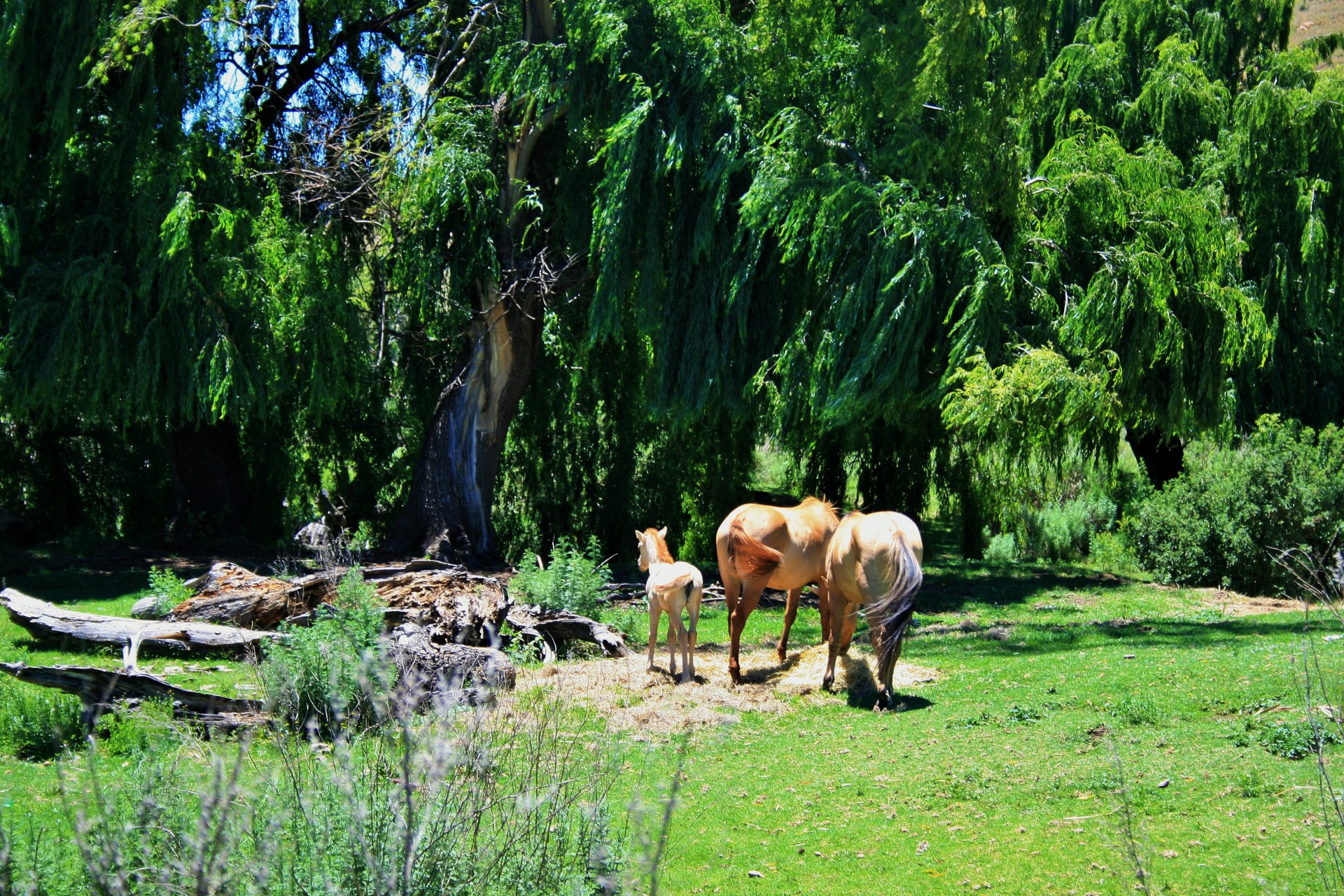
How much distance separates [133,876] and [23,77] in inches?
597

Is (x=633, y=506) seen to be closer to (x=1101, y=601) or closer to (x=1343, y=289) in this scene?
(x=1101, y=601)

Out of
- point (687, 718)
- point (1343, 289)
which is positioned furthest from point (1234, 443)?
point (687, 718)

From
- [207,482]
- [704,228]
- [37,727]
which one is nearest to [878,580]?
[37,727]

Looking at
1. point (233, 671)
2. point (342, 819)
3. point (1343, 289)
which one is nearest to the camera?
point (342, 819)

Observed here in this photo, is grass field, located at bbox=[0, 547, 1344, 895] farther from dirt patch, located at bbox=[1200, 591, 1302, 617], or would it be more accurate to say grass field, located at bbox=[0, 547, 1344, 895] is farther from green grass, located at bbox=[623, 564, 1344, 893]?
dirt patch, located at bbox=[1200, 591, 1302, 617]

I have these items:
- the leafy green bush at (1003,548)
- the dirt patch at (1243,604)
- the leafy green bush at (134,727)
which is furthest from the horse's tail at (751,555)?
the leafy green bush at (1003,548)

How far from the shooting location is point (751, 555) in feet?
36.3

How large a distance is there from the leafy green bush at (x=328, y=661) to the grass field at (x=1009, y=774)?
115cm

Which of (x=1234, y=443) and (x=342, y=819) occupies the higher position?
(x=1234, y=443)

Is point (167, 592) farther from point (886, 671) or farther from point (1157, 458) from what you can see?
point (1157, 458)

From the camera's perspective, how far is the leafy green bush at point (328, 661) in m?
7.25

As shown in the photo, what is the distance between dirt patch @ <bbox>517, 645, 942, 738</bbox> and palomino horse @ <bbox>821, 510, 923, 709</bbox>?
0.51 meters

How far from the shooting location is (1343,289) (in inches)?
802

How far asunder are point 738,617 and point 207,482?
13.0 m
